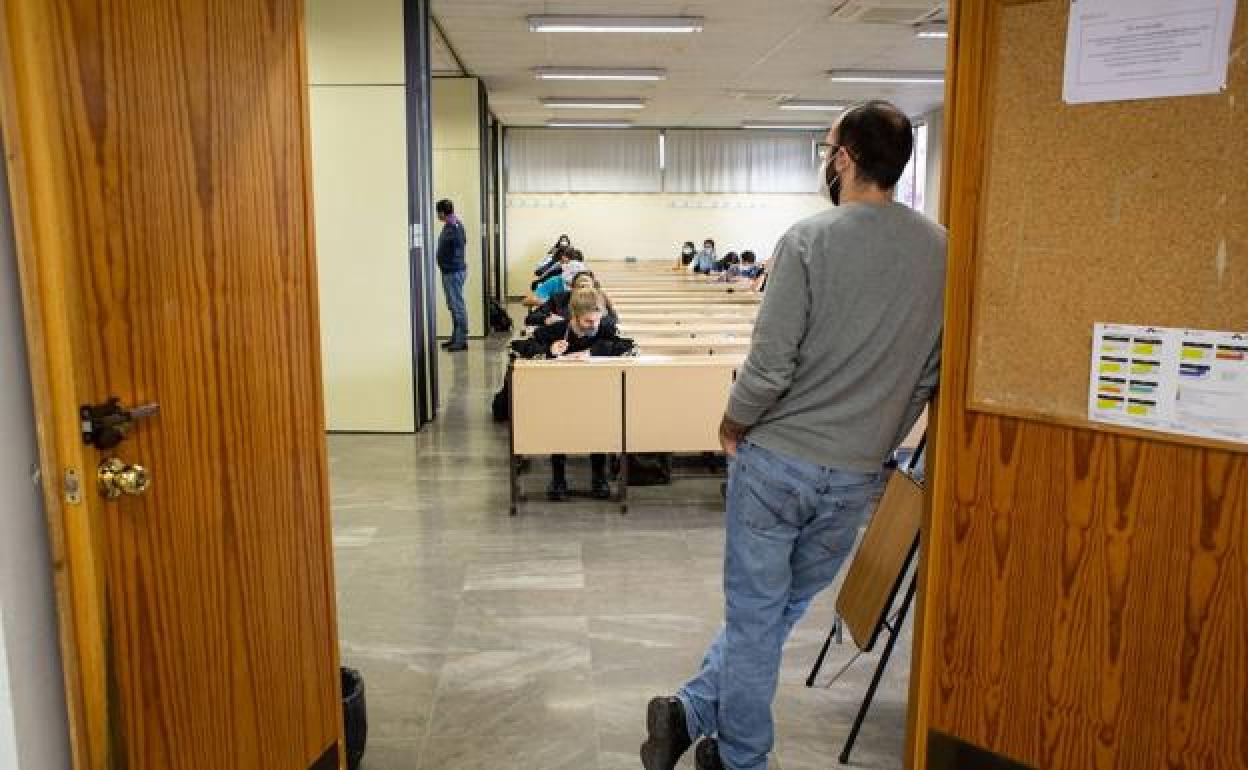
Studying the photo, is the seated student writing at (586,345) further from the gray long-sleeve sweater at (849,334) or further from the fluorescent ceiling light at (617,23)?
the fluorescent ceiling light at (617,23)

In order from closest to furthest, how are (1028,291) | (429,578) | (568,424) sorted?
(1028,291) < (429,578) < (568,424)

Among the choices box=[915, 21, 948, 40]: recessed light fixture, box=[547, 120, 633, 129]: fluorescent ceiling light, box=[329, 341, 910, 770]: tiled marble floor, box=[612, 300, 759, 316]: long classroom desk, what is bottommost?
box=[329, 341, 910, 770]: tiled marble floor

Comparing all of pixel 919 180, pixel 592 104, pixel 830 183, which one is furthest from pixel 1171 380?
pixel 919 180

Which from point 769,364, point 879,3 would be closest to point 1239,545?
point 769,364

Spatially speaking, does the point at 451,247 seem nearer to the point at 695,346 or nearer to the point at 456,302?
the point at 456,302

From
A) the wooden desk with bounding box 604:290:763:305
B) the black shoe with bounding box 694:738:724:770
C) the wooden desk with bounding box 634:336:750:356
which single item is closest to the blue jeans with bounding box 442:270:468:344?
the wooden desk with bounding box 604:290:763:305

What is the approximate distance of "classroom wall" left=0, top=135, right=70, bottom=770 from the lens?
1.48 meters

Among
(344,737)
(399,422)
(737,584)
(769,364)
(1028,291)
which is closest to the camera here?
(1028,291)

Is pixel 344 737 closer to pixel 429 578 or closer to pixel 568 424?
pixel 429 578

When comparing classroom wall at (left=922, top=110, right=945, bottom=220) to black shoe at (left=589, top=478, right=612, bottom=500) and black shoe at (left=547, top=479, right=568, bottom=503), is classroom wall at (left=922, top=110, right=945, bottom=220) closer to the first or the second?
black shoe at (left=589, top=478, right=612, bottom=500)

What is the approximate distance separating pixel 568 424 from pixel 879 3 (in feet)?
16.3

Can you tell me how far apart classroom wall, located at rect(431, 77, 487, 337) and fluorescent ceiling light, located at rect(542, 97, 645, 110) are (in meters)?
2.42

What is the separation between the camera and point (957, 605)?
1894mm

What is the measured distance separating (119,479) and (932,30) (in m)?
8.66
